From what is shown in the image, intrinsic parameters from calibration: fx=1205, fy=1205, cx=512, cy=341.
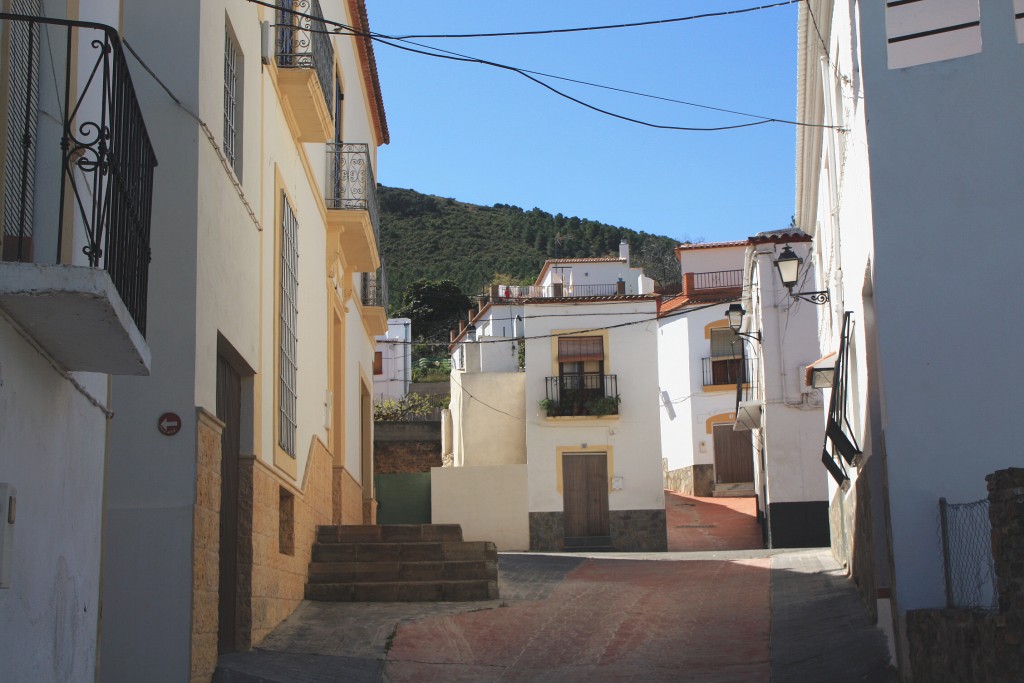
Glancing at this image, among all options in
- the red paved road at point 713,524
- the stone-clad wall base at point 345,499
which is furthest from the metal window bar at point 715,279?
the stone-clad wall base at point 345,499

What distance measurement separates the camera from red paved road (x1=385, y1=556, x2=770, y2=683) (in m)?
10.6

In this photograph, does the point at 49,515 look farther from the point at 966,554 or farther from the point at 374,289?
the point at 374,289

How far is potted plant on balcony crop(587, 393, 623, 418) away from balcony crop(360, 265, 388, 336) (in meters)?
6.66

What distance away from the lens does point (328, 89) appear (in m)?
14.8

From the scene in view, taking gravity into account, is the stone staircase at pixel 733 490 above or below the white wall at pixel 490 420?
below

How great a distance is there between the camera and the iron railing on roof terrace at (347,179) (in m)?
17.1

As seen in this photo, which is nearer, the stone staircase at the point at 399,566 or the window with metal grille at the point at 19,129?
the window with metal grille at the point at 19,129

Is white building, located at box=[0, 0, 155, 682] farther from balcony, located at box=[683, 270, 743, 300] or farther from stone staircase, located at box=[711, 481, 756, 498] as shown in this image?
balcony, located at box=[683, 270, 743, 300]

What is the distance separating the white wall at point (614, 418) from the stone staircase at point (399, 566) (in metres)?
12.7

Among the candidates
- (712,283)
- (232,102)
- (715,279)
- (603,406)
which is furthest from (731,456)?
(232,102)

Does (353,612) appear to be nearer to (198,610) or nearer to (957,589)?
(198,610)

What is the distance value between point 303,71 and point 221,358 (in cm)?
375

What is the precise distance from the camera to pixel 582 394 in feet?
93.6

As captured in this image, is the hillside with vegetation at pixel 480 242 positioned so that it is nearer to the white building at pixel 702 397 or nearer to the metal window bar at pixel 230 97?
the white building at pixel 702 397
